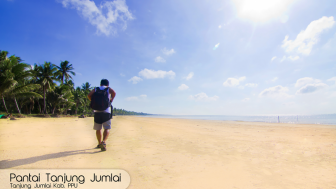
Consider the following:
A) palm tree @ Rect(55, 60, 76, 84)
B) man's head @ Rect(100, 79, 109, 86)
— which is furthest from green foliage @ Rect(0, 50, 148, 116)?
man's head @ Rect(100, 79, 109, 86)

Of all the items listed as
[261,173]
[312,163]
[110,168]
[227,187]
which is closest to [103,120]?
[110,168]

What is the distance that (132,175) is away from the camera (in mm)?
2186

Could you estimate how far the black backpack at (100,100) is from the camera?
11.3 feet

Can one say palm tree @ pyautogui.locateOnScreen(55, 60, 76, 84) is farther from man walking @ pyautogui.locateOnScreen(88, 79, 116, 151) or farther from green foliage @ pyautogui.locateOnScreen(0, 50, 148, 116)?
man walking @ pyautogui.locateOnScreen(88, 79, 116, 151)

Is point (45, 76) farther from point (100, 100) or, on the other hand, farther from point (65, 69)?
point (100, 100)

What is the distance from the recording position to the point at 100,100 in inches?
137

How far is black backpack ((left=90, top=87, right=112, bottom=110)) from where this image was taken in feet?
11.3

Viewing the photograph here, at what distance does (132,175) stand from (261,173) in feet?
7.23

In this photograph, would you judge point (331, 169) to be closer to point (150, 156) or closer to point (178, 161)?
point (178, 161)

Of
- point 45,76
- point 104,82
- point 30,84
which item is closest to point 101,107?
point 104,82

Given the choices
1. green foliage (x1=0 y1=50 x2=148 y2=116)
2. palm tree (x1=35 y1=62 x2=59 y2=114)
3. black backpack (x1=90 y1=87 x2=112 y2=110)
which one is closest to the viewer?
black backpack (x1=90 y1=87 x2=112 y2=110)

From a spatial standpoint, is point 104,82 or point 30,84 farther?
point 30,84

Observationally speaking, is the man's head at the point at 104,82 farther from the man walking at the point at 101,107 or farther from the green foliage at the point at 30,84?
the green foliage at the point at 30,84

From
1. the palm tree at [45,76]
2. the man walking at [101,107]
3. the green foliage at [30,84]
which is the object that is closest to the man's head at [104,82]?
the man walking at [101,107]
